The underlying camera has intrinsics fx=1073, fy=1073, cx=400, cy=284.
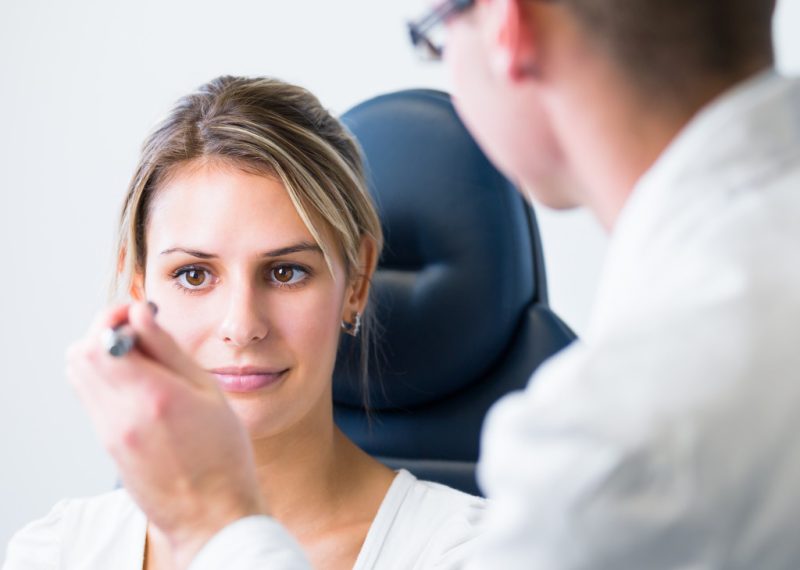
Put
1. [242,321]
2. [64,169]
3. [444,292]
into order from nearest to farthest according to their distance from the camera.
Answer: [242,321] < [444,292] < [64,169]

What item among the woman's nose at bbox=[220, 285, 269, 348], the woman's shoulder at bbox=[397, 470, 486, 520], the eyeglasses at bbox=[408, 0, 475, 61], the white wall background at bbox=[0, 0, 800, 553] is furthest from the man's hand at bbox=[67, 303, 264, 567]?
the white wall background at bbox=[0, 0, 800, 553]

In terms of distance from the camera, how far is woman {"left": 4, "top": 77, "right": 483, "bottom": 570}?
1370 millimetres

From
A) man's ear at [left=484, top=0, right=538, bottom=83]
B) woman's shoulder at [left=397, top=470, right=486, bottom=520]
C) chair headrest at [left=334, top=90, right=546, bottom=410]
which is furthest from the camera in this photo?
chair headrest at [left=334, top=90, right=546, bottom=410]

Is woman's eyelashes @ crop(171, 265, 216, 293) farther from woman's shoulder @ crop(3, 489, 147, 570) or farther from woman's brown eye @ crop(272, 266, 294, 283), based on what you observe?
woman's shoulder @ crop(3, 489, 147, 570)

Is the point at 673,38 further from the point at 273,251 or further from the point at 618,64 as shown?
the point at 273,251

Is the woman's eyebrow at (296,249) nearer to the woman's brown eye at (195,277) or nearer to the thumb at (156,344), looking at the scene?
the woman's brown eye at (195,277)

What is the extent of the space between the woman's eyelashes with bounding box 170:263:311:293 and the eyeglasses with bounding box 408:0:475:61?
61 centimetres

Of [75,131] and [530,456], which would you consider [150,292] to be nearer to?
[530,456]

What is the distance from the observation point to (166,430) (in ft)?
2.58

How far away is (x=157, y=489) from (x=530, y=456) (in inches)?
13.5

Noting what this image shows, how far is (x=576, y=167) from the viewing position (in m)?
0.71

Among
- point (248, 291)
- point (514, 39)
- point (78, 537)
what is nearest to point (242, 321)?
point (248, 291)

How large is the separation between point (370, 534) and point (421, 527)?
0.07 metres

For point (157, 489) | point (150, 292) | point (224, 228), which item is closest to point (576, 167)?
point (157, 489)
